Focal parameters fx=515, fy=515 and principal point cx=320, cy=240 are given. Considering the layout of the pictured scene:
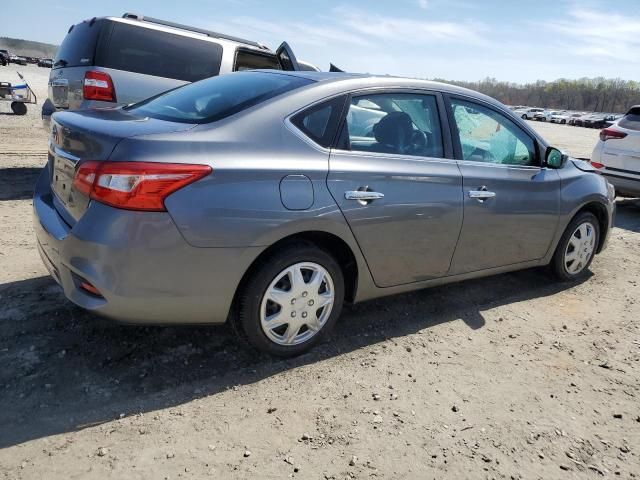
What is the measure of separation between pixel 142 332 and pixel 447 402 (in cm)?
184

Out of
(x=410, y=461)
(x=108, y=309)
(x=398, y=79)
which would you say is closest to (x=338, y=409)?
(x=410, y=461)

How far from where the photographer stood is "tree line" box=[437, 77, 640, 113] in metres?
123

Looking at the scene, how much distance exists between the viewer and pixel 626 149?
7738 millimetres

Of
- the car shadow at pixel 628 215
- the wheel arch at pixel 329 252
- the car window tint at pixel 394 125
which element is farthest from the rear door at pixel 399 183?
Answer: the car shadow at pixel 628 215

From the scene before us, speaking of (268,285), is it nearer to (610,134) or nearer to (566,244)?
(566,244)

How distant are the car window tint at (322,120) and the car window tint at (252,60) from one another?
4.74 meters

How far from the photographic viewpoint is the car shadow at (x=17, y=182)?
19.9 ft

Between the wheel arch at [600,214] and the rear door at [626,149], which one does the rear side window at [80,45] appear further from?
the rear door at [626,149]

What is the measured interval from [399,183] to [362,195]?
0.32m

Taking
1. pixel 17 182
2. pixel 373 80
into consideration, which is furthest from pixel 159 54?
pixel 373 80

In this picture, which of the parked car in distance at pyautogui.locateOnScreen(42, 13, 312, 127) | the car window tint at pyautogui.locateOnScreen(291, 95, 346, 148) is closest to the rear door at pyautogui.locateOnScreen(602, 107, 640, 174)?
the parked car in distance at pyautogui.locateOnScreen(42, 13, 312, 127)

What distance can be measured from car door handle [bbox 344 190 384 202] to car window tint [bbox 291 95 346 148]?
302mm

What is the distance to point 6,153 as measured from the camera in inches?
343

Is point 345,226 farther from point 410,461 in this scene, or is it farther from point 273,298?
point 410,461
